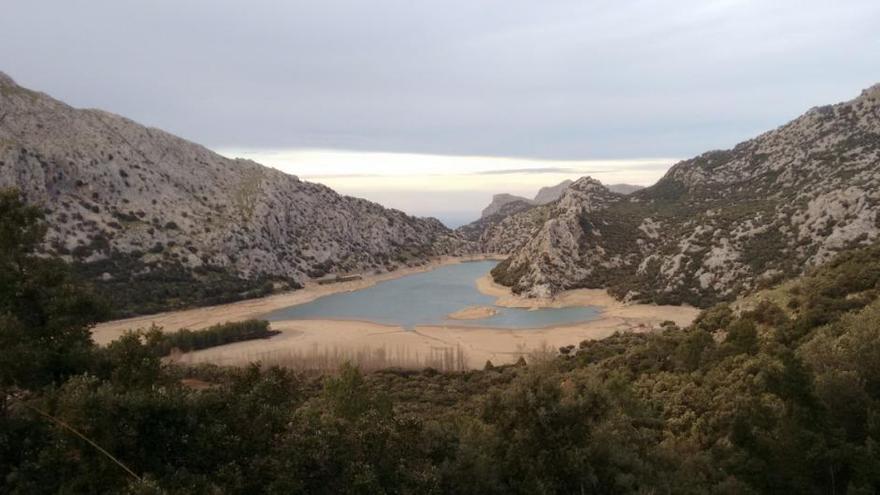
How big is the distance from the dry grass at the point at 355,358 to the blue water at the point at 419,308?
15291 millimetres

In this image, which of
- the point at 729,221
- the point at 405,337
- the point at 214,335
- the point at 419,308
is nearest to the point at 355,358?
the point at 405,337

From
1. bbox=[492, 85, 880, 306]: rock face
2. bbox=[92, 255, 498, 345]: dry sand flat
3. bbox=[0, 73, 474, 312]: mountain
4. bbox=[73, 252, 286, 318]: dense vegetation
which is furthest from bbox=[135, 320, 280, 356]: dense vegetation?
bbox=[492, 85, 880, 306]: rock face

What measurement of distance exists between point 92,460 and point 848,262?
45861 millimetres

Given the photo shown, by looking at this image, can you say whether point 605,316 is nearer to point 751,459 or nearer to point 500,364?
point 500,364

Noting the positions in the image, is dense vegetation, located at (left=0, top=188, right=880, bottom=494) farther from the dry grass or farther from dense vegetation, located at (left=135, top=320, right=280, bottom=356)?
dense vegetation, located at (left=135, top=320, right=280, bottom=356)

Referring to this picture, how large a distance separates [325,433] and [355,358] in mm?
44284

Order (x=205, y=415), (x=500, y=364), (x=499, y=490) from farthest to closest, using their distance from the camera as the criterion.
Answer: (x=500, y=364) < (x=499, y=490) < (x=205, y=415)

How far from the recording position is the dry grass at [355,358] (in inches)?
2069

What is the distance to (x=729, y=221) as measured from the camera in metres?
78.8

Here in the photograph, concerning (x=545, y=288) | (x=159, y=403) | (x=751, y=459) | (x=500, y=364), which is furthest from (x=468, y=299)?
(x=159, y=403)

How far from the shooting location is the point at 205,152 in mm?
140500

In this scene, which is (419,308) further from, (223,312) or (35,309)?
(35,309)

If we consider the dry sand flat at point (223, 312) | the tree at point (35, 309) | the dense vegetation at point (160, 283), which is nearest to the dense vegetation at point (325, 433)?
the tree at point (35, 309)

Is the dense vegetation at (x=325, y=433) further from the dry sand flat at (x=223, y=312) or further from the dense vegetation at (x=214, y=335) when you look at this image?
the dry sand flat at (x=223, y=312)
